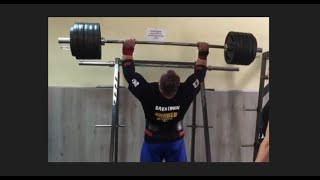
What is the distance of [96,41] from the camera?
2.29 m

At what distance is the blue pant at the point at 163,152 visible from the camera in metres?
2.50

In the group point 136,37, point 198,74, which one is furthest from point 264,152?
point 136,37

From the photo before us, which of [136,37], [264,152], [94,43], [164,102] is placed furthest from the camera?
[136,37]

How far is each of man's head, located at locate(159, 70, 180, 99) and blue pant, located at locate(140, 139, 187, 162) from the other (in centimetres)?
36

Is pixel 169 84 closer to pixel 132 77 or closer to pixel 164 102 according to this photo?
pixel 164 102

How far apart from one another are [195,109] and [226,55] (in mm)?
678

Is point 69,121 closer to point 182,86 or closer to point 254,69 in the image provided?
point 182,86

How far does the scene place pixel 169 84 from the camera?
2344 millimetres

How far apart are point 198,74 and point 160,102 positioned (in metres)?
0.37

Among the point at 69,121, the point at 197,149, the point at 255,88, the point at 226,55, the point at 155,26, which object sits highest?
the point at 155,26

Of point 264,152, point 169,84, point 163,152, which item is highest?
point 169,84

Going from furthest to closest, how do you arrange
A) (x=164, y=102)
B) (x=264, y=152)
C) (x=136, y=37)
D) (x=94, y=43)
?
(x=136, y=37) < (x=164, y=102) < (x=94, y=43) < (x=264, y=152)

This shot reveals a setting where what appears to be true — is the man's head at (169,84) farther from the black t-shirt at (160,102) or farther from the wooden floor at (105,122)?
the wooden floor at (105,122)

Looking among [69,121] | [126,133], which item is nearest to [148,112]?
[126,133]
